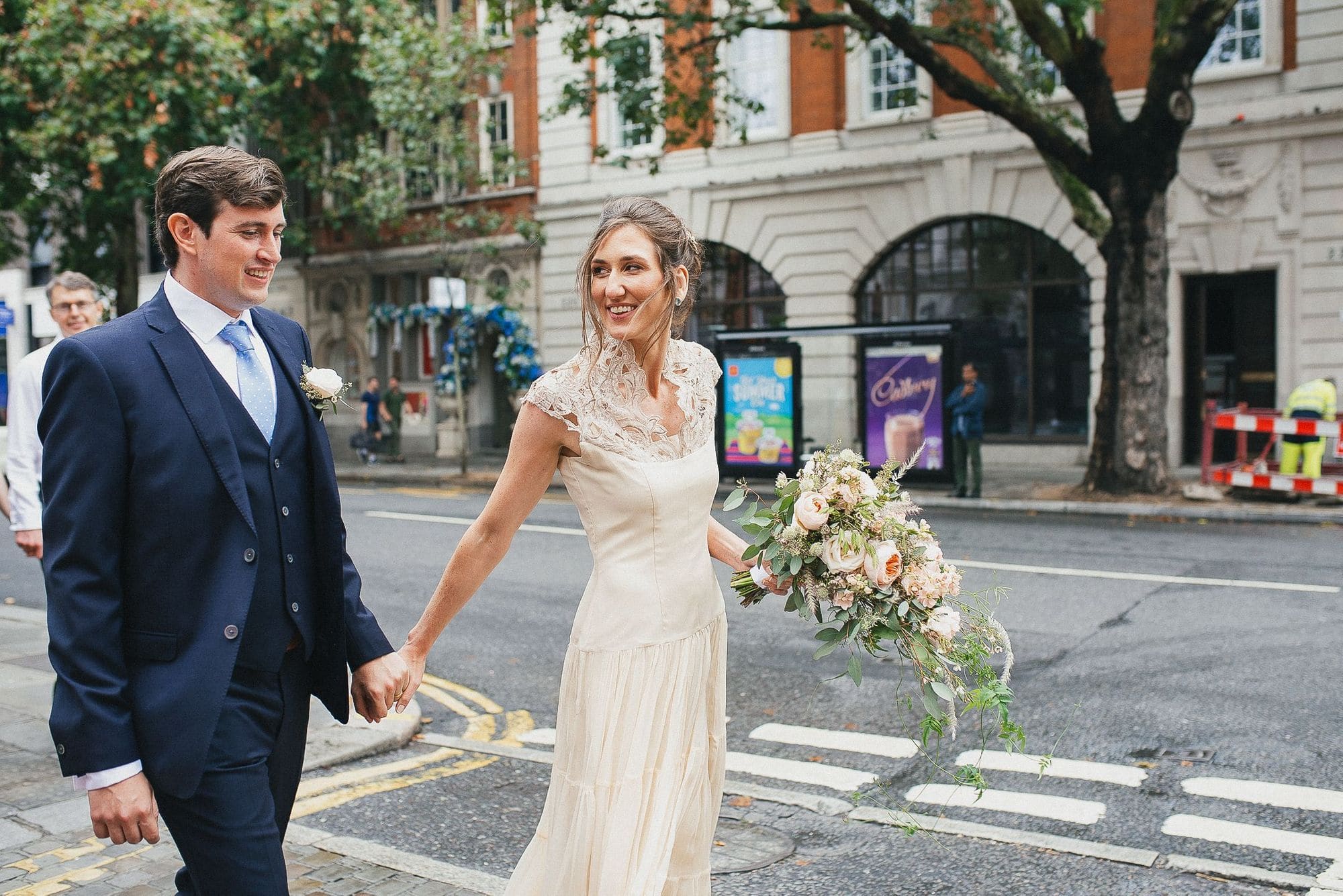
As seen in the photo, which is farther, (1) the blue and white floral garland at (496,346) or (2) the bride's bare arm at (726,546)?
(1) the blue and white floral garland at (496,346)

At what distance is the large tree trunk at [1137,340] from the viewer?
52.6 ft

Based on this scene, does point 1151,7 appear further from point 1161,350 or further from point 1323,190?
point 1161,350

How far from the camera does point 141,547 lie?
2453 millimetres

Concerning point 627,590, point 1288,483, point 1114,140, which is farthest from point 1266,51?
point 627,590

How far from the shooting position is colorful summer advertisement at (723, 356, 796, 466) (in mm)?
18719

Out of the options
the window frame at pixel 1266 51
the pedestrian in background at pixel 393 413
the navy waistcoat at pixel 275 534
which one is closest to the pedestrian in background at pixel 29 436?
the navy waistcoat at pixel 275 534

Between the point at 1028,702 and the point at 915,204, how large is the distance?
55.6ft

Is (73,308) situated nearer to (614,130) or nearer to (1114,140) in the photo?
(1114,140)

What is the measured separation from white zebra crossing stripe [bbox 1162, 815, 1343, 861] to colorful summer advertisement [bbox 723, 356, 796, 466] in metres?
14.1

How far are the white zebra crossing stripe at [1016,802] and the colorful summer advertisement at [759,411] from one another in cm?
1359

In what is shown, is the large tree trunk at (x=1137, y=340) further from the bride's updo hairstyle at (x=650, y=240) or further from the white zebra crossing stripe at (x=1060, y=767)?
the bride's updo hairstyle at (x=650, y=240)

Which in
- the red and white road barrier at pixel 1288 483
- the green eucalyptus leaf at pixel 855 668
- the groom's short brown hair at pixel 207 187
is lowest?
the red and white road barrier at pixel 1288 483

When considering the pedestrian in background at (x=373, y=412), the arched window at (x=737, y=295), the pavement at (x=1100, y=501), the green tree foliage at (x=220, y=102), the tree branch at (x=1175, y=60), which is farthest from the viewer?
the pedestrian in background at (x=373, y=412)

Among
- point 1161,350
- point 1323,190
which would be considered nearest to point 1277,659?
point 1161,350
